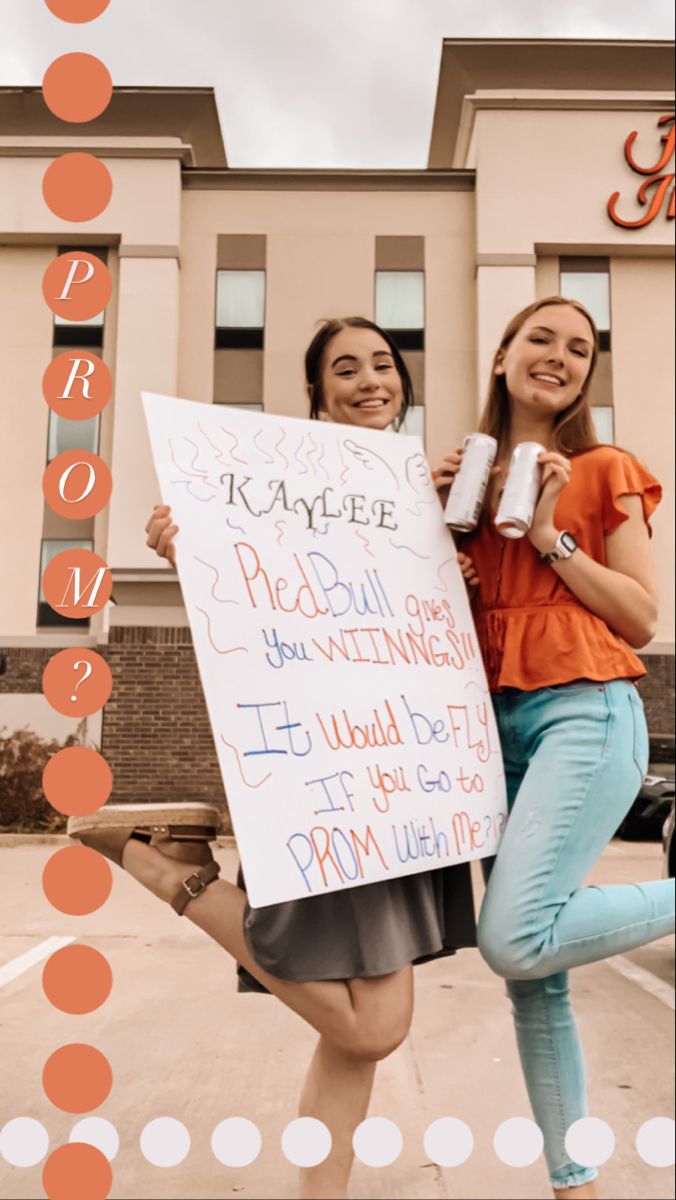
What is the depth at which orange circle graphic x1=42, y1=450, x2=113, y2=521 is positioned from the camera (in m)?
1.09

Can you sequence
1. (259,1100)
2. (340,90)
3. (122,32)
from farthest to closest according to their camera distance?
(259,1100), (340,90), (122,32)

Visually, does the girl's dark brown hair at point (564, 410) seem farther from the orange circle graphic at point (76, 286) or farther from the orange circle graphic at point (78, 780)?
the orange circle graphic at point (78, 780)

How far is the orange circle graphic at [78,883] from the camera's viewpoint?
1.07 meters

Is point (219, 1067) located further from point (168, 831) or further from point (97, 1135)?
point (168, 831)

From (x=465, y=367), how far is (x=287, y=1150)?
0.97 m

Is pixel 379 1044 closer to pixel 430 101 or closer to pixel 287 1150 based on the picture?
pixel 287 1150

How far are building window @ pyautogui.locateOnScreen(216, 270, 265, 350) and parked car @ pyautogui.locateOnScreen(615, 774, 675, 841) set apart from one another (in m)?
0.81

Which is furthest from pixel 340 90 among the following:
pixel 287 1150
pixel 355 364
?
pixel 287 1150

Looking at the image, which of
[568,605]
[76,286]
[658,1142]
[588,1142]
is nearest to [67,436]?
[76,286]

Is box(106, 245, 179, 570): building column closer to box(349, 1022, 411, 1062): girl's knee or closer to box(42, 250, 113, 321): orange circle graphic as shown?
box(42, 250, 113, 321): orange circle graphic

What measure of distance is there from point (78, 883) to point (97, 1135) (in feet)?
0.97

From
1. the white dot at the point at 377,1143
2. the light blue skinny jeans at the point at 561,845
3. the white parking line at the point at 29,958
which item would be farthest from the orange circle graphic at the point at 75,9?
the white dot at the point at 377,1143

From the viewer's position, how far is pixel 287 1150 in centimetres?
113

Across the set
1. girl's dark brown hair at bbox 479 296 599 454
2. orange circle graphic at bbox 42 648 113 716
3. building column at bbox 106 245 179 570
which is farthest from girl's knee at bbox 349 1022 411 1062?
girl's dark brown hair at bbox 479 296 599 454
